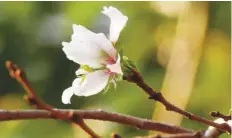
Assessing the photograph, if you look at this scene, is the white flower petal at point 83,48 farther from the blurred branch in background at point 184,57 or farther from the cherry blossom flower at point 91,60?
the blurred branch in background at point 184,57

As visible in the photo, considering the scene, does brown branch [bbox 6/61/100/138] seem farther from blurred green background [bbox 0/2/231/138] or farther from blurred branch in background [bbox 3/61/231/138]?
blurred green background [bbox 0/2/231/138]

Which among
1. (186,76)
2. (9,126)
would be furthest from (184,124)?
(9,126)

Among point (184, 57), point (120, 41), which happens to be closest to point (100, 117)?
point (120, 41)

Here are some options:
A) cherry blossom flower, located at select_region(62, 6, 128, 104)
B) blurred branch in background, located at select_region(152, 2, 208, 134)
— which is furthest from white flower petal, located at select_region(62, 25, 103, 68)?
blurred branch in background, located at select_region(152, 2, 208, 134)

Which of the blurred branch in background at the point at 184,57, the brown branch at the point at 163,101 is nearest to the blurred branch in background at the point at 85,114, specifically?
the brown branch at the point at 163,101

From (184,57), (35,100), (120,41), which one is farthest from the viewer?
(184,57)

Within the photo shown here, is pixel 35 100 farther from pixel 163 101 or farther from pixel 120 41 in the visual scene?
pixel 120 41

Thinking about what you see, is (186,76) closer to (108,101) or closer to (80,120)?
(108,101)
